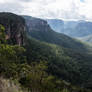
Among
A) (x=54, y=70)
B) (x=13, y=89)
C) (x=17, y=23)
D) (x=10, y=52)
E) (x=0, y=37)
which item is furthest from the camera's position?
(x=17, y=23)

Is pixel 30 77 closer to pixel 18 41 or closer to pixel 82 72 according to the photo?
pixel 18 41

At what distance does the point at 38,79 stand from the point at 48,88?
7.77ft

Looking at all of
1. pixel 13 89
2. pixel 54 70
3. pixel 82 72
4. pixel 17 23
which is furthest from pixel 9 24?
pixel 13 89

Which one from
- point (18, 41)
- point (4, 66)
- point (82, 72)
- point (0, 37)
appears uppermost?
point (0, 37)

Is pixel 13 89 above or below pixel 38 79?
above

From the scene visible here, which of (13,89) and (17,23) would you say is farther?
(17,23)

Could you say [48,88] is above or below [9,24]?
below

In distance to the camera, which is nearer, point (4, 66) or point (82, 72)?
point (4, 66)

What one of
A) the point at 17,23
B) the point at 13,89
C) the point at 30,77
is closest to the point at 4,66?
the point at 30,77

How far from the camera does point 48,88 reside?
674 inches

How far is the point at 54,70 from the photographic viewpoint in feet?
273

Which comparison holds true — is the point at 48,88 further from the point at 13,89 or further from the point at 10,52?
the point at 13,89

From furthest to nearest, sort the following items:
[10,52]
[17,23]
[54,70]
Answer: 1. [17,23]
2. [54,70]
3. [10,52]

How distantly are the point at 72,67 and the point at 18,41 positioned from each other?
40934 mm
